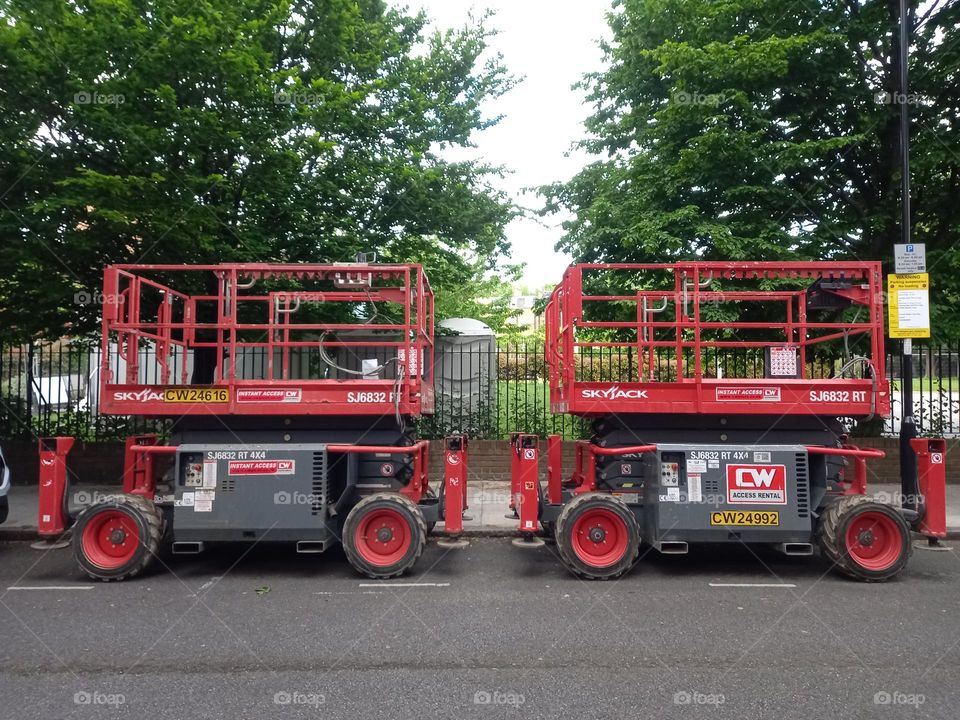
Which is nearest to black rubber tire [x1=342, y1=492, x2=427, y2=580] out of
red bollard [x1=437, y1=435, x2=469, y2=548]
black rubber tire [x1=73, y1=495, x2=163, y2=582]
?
red bollard [x1=437, y1=435, x2=469, y2=548]

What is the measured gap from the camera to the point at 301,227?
10.4m

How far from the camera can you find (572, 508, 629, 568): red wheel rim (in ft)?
21.3

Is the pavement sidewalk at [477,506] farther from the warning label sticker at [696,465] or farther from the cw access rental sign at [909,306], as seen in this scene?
the cw access rental sign at [909,306]

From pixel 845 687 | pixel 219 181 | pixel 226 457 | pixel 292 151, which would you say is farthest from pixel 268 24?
pixel 845 687

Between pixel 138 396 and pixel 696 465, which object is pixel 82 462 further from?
pixel 696 465

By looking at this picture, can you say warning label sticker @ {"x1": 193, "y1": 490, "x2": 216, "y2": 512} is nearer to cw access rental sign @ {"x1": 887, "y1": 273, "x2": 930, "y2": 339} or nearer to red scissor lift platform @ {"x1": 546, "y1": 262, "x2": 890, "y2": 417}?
red scissor lift platform @ {"x1": 546, "y1": 262, "x2": 890, "y2": 417}

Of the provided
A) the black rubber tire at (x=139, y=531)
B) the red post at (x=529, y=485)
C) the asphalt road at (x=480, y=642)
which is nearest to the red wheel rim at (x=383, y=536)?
the asphalt road at (x=480, y=642)

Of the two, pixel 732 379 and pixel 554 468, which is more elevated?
pixel 732 379

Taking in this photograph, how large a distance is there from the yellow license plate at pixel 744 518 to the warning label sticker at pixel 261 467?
409 cm

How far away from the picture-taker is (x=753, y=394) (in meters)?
6.62

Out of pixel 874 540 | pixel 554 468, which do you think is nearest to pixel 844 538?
pixel 874 540

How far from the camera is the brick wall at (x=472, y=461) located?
439 inches

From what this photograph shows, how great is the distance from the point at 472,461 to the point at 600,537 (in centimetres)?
519

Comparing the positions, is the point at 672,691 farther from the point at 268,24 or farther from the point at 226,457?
the point at 268,24
